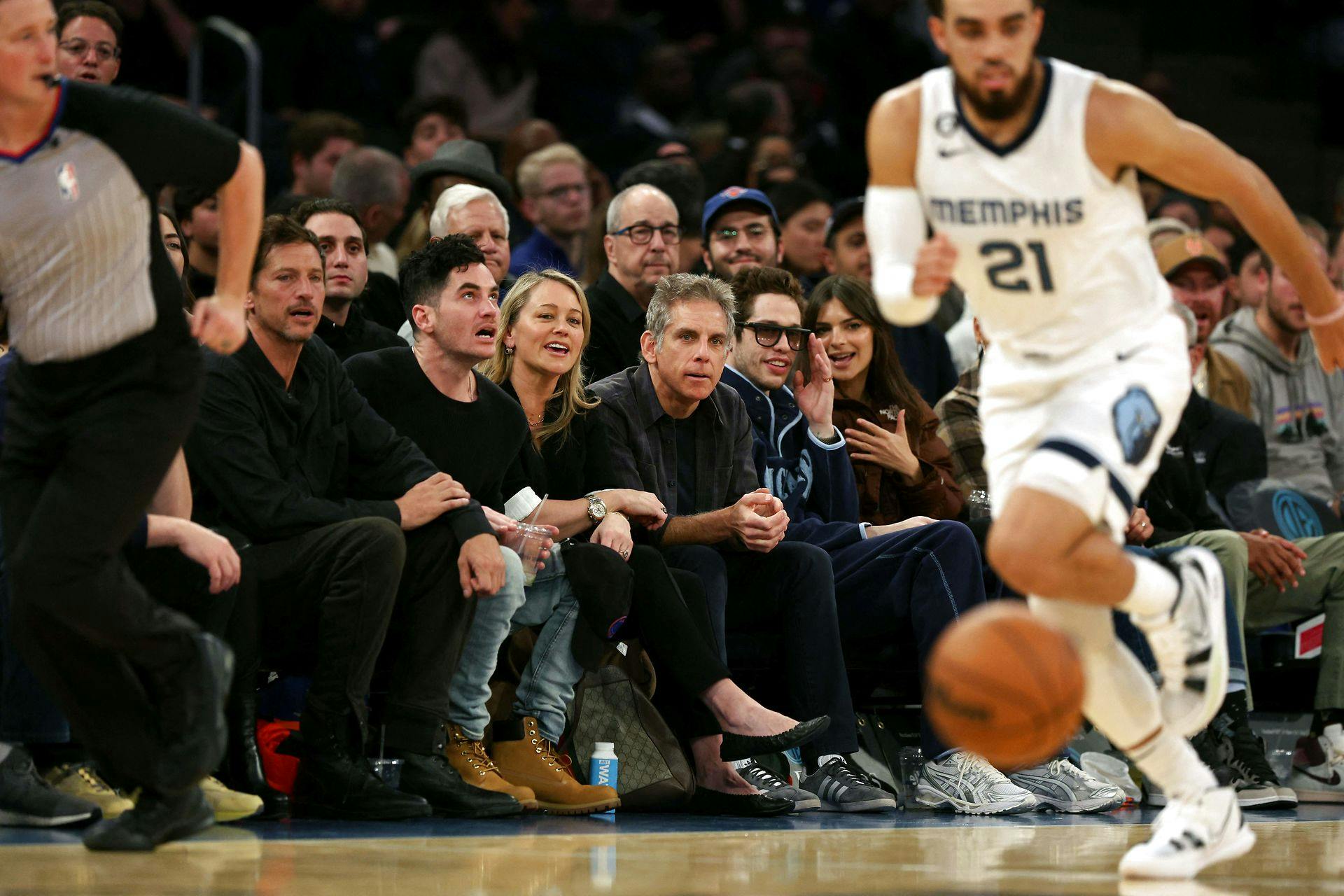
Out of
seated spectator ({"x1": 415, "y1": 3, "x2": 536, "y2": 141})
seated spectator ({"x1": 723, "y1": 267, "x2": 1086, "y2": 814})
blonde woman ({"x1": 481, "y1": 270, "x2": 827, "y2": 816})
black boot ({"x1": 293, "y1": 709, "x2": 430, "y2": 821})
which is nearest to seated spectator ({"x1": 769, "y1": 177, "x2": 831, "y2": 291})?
seated spectator ({"x1": 723, "y1": 267, "x2": 1086, "y2": 814})

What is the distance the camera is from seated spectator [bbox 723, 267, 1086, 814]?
6.15 metres

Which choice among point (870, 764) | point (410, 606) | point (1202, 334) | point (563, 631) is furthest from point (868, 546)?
point (1202, 334)

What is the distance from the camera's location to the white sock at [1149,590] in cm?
399

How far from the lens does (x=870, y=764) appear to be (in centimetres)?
634

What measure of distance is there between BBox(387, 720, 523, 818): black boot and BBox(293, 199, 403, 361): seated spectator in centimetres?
170

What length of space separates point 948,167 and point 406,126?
20.0 feet

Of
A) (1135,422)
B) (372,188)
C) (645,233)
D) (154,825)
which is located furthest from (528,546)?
(372,188)

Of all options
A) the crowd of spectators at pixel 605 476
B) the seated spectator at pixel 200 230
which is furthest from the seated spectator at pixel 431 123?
the seated spectator at pixel 200 230

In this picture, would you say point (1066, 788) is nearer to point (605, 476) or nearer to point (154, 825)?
point (605, 476)

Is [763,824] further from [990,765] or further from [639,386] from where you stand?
[639,386]

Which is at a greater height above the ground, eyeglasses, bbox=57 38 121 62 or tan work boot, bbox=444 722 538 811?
eyeglasses, bbox=57 38 121 62

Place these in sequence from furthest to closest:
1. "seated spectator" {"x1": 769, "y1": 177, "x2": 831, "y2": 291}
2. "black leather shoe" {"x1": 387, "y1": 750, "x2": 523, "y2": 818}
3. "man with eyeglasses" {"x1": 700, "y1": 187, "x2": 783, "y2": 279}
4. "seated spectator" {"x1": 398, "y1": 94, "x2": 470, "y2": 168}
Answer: "seated spectator" {"x1": 398, "y1": 94, "x2": 470, "y2": 168} < "seated spectator" {"x1": 769, "y1": 177, "x2": 831, "y2": 291} < "man with eyeglasses" {"x1": 700, "y1": 187, "x2": 783, "y2": 279} < "black leather shoe" {"x1": 387, "y1": 750, "x2": 523, "y2": 818}

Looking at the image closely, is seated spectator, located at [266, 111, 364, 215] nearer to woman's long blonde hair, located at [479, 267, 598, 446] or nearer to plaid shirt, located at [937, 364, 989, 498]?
woman's long blonde hair, located at [479, 267, 598, 446]

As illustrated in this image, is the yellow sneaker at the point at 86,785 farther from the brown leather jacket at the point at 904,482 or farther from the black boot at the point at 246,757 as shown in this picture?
the brown leather jacket at the point at 904,482
